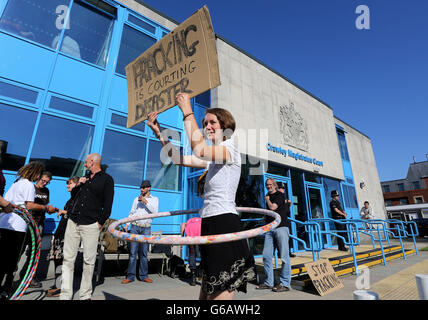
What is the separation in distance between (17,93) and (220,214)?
312 inches

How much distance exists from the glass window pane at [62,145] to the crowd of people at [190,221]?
72.6 inches

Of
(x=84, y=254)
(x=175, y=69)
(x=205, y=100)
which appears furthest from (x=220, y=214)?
(x=205, y=100)

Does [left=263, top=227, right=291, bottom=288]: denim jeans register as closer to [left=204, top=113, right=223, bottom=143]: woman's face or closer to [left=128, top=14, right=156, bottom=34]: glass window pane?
[left=204, top=113, right=223, bottom=143]: woman's face

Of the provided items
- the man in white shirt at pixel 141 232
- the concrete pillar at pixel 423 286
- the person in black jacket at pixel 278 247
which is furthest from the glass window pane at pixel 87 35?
the concrete pillar at pixel 423 286

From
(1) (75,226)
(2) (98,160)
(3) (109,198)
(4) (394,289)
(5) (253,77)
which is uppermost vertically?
(5) (253,77)

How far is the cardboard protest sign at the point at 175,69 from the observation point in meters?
2.09

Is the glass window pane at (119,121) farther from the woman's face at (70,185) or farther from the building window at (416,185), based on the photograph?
the building window at (416,185)

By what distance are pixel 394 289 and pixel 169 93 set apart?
551cm

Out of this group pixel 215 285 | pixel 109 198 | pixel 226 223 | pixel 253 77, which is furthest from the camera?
pixel 253 77

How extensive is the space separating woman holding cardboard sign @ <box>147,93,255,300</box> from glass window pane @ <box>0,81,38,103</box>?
7.18 meters

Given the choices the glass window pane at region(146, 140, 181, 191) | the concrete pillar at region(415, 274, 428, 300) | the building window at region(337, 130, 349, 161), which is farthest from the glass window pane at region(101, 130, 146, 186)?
the building window at region(337, 130, 349, 161)

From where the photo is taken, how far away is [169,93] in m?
2.38

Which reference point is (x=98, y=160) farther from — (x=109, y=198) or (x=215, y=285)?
(x=215, y=285)
